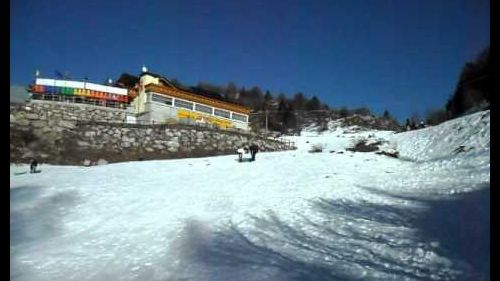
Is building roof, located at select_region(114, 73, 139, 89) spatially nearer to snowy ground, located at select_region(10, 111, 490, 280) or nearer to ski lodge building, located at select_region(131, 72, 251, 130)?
ski lodge building, located at select_region(131, 72, 251, 130)

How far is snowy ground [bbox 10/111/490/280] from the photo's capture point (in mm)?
8820

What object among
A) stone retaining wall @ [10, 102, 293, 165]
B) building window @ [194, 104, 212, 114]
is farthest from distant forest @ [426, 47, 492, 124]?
building window @ [194, 104, 212, 114]

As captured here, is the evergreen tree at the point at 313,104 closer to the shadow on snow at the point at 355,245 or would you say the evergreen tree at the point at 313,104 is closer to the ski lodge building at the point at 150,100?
the ski lodge building at the point at 150,100

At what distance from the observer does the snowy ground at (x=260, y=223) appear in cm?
882

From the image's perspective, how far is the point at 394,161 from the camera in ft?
79.7

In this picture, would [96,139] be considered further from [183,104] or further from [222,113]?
[222,113]

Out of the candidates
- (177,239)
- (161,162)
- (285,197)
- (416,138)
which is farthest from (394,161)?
(177,239)

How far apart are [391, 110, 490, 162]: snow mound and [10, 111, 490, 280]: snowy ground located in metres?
0.26

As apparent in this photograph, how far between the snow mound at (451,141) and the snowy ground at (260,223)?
26 cm

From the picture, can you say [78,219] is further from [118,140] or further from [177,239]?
[118,140]

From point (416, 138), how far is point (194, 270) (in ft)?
79.2

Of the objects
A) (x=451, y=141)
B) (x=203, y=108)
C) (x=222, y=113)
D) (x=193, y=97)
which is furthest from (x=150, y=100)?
(x=451, y=141)

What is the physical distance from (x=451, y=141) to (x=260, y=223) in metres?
16.1
